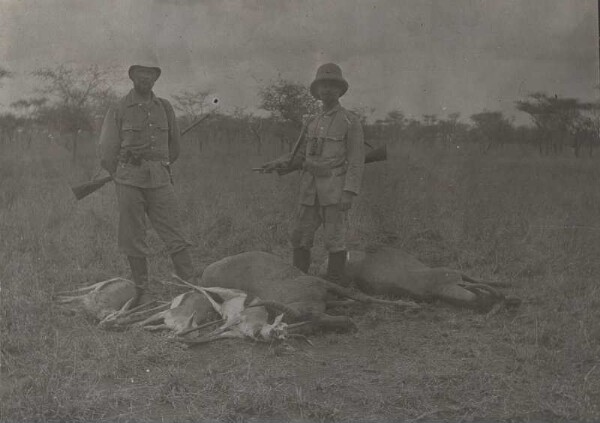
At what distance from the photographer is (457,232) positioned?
22.4ft

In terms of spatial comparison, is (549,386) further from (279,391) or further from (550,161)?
(550,161)

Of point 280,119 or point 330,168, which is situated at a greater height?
point 280,119

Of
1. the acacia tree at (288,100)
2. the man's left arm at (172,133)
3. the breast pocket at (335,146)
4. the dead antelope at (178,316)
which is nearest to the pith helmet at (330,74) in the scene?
the breast pocket at (335,146)

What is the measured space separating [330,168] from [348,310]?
1341 mm

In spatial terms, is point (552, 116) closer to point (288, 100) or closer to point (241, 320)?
point (288, 100)

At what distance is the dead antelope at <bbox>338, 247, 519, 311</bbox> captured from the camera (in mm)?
5014

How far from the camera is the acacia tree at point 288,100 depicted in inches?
266

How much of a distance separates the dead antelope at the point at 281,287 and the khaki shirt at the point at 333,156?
3.03 ft

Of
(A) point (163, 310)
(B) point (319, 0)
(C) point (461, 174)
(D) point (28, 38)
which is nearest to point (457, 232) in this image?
(C) point (461, 174)

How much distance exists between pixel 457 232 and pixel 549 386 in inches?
138

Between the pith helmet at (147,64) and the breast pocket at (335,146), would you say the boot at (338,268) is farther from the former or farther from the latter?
the pith helmet at (147,64)

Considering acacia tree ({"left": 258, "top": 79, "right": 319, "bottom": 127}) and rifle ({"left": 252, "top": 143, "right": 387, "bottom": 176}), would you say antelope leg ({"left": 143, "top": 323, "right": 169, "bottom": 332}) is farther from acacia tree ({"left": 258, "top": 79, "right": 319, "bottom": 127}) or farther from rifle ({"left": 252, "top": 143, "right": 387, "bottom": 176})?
acacia tree ({"left": 258, "top": 79, "right": 319, "bottom": 127})

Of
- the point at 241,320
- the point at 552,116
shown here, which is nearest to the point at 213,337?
the point at 241,320

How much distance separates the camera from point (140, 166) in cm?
527
